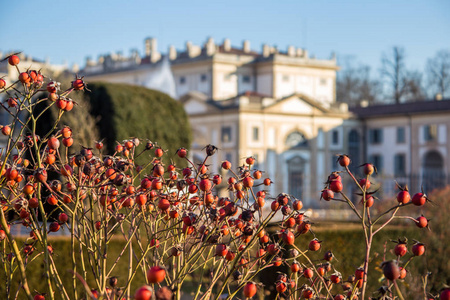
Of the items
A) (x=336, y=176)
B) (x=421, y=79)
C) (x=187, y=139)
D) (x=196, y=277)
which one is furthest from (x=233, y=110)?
(x=336, y=176)

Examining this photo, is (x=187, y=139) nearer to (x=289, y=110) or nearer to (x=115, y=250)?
(x=115, y=250)

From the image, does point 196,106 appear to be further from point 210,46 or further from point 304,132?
point 210,46

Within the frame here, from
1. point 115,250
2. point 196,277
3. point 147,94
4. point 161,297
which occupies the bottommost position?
point 196,277

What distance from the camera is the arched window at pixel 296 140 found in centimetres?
4597

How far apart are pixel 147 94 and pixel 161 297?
1543 cm

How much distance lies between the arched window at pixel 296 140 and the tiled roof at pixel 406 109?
4.78 m

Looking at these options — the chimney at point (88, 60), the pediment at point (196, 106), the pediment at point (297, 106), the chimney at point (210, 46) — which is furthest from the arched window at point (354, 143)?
the chimney at point (88, 60)

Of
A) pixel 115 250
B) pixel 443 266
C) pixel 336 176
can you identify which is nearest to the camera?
pixel 336 176

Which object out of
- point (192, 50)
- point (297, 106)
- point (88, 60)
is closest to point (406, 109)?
point (297, 106)

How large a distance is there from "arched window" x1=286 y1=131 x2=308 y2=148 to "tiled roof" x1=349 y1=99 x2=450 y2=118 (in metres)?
4.78

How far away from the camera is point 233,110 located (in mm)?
43875

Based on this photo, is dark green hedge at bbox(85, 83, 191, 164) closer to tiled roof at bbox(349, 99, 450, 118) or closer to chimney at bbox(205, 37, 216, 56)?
tiled roof at bbox(349, 99, 450, 118)

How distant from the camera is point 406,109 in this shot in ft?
149

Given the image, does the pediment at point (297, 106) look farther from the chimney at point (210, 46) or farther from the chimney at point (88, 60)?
the chimney at point (88, 60)
